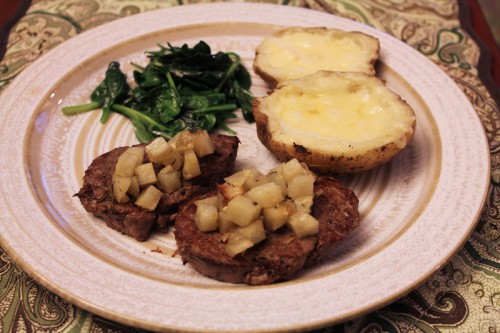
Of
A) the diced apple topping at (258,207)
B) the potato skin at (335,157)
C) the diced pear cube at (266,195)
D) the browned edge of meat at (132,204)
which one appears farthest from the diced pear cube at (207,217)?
the potato skin at (335,157)

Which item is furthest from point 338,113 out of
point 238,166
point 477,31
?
point 477,31

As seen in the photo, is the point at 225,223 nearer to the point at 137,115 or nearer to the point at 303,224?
the point at 303,224

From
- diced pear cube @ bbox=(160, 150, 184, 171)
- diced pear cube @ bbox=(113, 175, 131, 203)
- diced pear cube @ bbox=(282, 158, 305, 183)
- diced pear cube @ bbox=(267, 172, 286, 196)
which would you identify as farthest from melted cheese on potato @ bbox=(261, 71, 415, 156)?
diced pear cube @ bbox=(113, 175, 131, 203)

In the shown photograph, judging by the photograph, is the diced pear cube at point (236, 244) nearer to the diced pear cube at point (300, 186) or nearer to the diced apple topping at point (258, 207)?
the diced apple topping at point (258, 207)

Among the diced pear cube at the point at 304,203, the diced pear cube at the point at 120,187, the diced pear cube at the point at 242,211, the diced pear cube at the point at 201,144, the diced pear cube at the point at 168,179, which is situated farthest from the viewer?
the diced pear cube at the point at 201,144

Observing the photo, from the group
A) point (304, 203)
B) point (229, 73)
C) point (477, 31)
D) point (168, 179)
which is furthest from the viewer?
point (477, 31)

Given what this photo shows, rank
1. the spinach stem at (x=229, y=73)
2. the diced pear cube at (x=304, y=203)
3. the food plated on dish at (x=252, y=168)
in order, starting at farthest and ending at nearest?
1. the spinach stem at (x=229, y=73)
2. the diced pear cube at (x=304, y=203)
3. the food plated on dish at (x=252, y=168)

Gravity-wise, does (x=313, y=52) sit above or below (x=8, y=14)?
above

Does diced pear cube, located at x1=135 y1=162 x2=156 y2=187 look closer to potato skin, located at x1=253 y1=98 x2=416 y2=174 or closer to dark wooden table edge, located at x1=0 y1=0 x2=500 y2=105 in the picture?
potato skin, located at x1=253 y1=98 x2=416 y2=174
